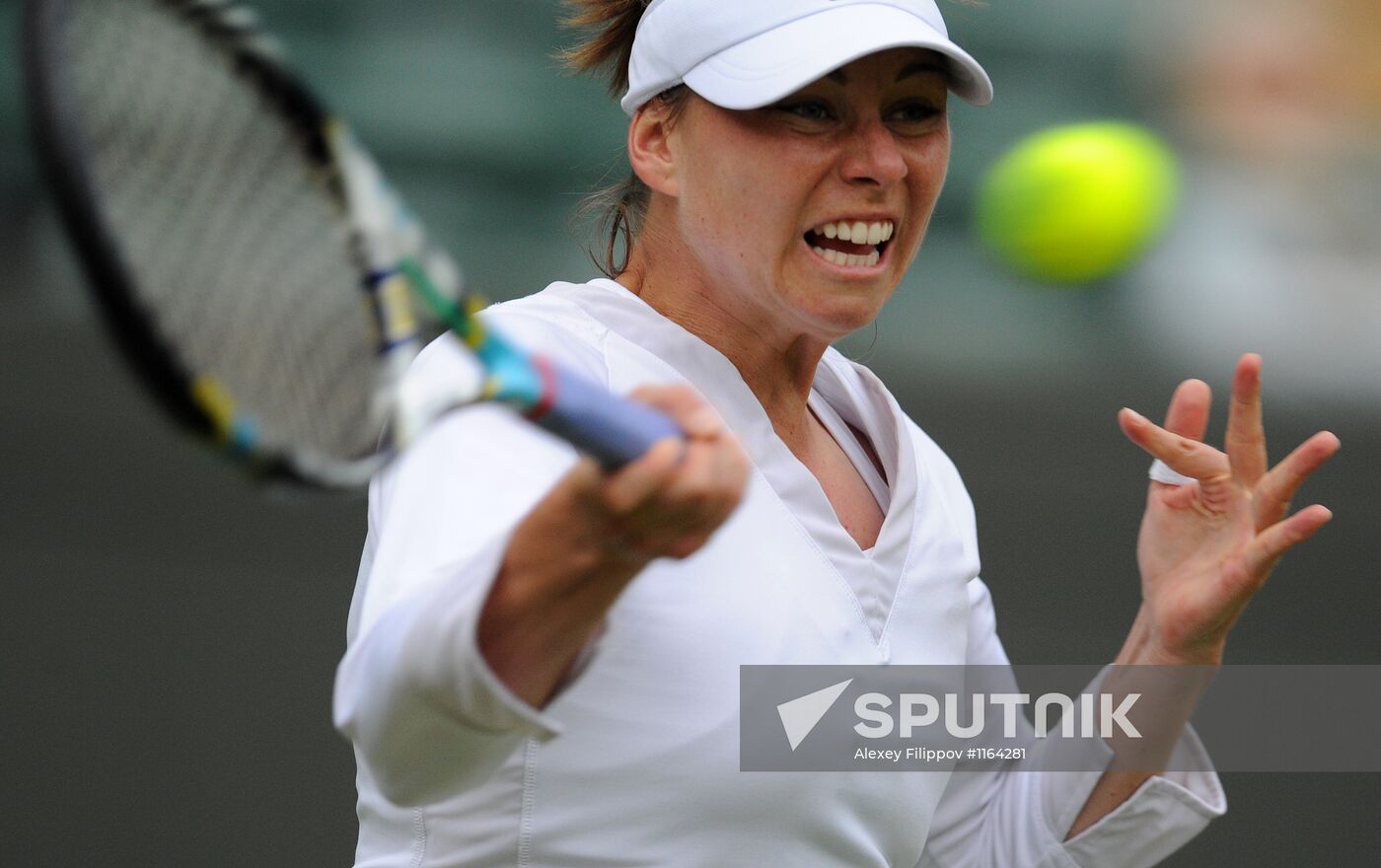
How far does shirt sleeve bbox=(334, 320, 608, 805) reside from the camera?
3.03 feet

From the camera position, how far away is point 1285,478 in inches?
55.1

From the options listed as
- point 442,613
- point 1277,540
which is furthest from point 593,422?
point 1277,540

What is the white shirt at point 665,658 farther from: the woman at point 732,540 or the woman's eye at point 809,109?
the woman's eye at point 809,109

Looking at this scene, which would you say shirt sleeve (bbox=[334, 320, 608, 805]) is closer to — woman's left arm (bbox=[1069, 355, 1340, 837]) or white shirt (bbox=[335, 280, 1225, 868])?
white shirt (bbox=[335, 280, 1225, 868])

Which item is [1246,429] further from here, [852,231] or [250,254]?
[250,254]

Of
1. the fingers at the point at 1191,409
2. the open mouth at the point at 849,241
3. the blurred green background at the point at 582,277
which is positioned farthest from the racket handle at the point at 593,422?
the blurred green background at the point at 582,277

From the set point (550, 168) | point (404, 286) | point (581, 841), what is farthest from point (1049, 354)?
point (404, 286)

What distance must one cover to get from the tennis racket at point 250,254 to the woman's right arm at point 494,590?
0.03 m

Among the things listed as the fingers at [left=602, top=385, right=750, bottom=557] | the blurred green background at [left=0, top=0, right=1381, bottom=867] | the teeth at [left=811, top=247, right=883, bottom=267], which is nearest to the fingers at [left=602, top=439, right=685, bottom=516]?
the fingers at [left=602, top=385, right=750, bottom=557]

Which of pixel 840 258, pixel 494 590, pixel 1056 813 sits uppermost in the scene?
pixel 840 258

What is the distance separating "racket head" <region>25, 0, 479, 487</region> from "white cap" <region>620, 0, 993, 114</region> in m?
0.46

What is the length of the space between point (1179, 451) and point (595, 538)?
73cm

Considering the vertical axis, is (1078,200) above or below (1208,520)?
above

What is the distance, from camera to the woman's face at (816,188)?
1333 millimetres
